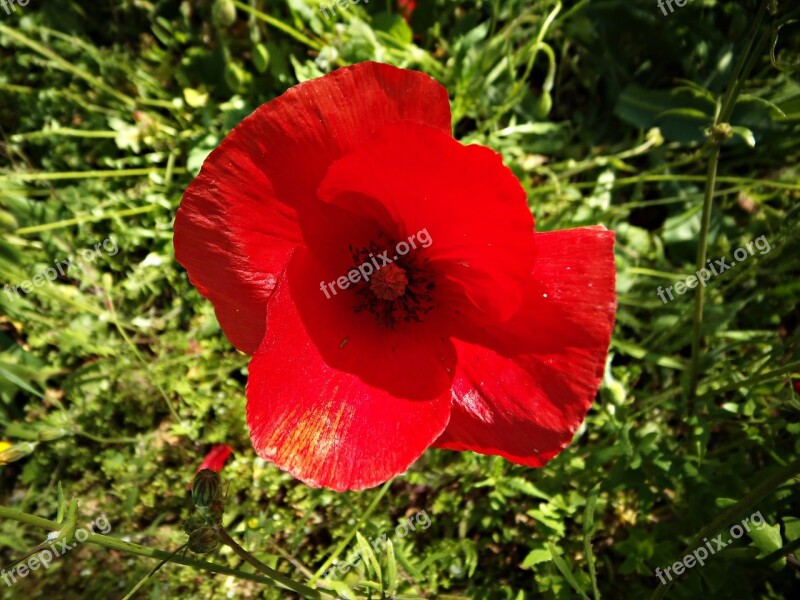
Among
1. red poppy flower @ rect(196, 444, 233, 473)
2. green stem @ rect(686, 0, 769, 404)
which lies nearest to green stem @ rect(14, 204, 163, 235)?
red poppy flower @ rect(196, 444, 233, 473)

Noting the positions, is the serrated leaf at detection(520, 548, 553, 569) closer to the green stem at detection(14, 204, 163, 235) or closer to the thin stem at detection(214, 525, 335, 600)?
the thin stem at detection(214, 525, 335, 600)

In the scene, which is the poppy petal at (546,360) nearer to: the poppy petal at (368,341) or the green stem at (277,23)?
the poppy petal at (368,341)

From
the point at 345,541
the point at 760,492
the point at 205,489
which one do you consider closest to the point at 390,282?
the point at 205,489

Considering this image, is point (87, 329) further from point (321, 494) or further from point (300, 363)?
point (300, 363)

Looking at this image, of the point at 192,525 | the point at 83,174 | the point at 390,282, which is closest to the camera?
the point at 192,525

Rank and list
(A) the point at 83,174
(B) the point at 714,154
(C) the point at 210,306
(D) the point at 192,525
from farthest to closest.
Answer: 1. (C) the point at 210,306
2. (A) the point at 83,174
3. (B) the point at 714,154
4. (D) the point at 192,525

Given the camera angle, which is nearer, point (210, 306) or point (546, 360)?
point (546, 360)

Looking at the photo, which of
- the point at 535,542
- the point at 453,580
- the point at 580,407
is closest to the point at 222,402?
the point at 453,580

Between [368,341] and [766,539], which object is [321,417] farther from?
[766,539]
